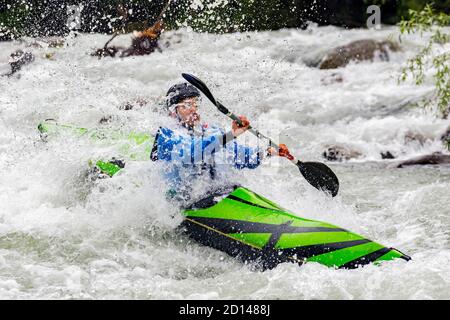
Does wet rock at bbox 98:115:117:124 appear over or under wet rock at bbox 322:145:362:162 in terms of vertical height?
over

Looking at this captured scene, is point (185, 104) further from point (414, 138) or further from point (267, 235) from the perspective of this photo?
point (414, 138)

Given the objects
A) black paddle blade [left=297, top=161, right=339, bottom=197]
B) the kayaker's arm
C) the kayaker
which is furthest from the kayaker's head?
black paddle blade [left=297, top=161, right=339, bottom=197]

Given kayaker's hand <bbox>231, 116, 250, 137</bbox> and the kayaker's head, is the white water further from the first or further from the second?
kayaker's hand <bbox>231, 116, 250, 137</bbox>

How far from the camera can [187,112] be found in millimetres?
4789

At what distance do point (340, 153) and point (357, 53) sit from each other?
5.21 meters

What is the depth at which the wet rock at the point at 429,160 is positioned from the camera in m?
7.97

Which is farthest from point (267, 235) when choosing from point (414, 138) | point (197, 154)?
point (414, 138)

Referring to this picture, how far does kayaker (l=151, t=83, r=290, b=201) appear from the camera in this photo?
15.3 ft

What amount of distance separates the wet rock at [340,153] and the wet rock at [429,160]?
0.82m

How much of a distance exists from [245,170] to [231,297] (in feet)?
5.80

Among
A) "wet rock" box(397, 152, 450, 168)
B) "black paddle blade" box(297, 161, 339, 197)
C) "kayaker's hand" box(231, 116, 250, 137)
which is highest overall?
"kayaker's hand" box(231, 116, 250, 137)

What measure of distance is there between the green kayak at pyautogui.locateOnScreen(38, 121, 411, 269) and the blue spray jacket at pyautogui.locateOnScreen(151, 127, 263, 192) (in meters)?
0.20
